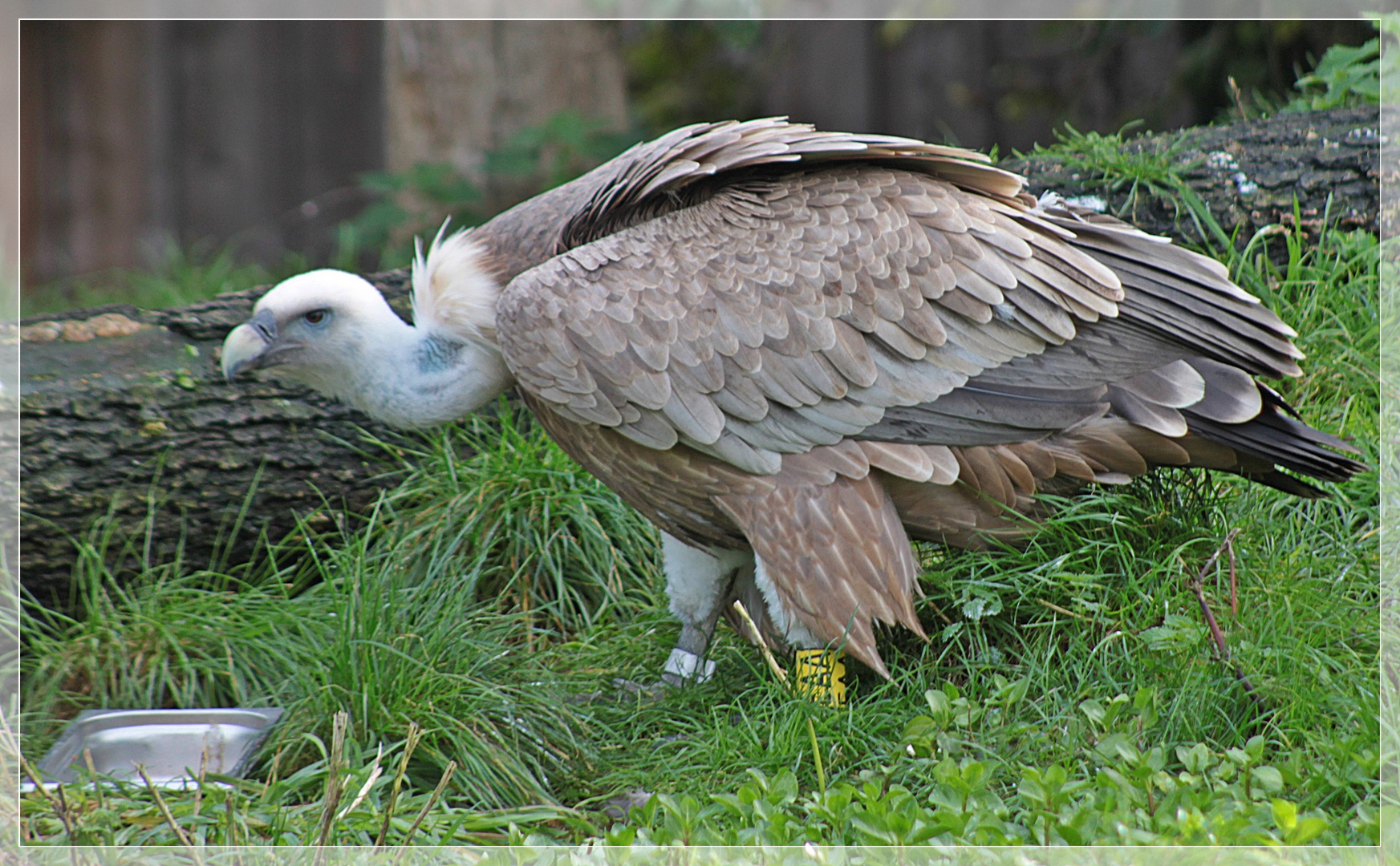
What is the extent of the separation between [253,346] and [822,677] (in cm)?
175

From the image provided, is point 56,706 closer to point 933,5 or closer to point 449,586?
point 449,586

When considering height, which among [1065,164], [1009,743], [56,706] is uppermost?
[1065,164]

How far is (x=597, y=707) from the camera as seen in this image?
3.34 metres

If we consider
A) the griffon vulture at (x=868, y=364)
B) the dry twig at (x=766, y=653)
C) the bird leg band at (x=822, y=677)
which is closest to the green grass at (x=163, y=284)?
the griffon vulture at (x=868, y=364)

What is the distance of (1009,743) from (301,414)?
2.74 metres

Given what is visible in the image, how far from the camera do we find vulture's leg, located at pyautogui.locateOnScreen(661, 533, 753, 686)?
135 inches

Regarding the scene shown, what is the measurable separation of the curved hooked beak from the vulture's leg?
1243 millimetres

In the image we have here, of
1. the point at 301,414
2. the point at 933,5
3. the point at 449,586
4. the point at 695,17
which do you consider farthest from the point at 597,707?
the point at 695,17

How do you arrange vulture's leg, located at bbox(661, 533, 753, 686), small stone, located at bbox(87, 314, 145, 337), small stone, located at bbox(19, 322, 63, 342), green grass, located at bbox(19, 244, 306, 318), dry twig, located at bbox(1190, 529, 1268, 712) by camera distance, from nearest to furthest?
dry twig, located at bbox(1190, 529, 1268, 712), vulture's leg, located at bbox(661, 533, 753, 686), small stone, located at bbox(19, 322, 63, 342), small stone, located at bbox(87, 314, 145, 337), green grass, located at bbox(19, 244, 306, 318)

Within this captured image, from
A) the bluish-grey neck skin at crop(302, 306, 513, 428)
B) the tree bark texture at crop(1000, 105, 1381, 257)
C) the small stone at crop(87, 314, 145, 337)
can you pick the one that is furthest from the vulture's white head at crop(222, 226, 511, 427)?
the tree bark texture at crop(1000, 105, 1381, 257)

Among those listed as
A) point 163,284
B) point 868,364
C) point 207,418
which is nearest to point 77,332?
point 207,418

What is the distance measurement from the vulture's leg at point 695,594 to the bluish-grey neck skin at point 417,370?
0.74m

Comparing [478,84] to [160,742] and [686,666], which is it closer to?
[686,666]

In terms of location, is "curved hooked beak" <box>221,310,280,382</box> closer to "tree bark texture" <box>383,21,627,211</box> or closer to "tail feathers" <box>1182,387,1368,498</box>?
"tail feathers" <box>1182,387,1368,498</box>
